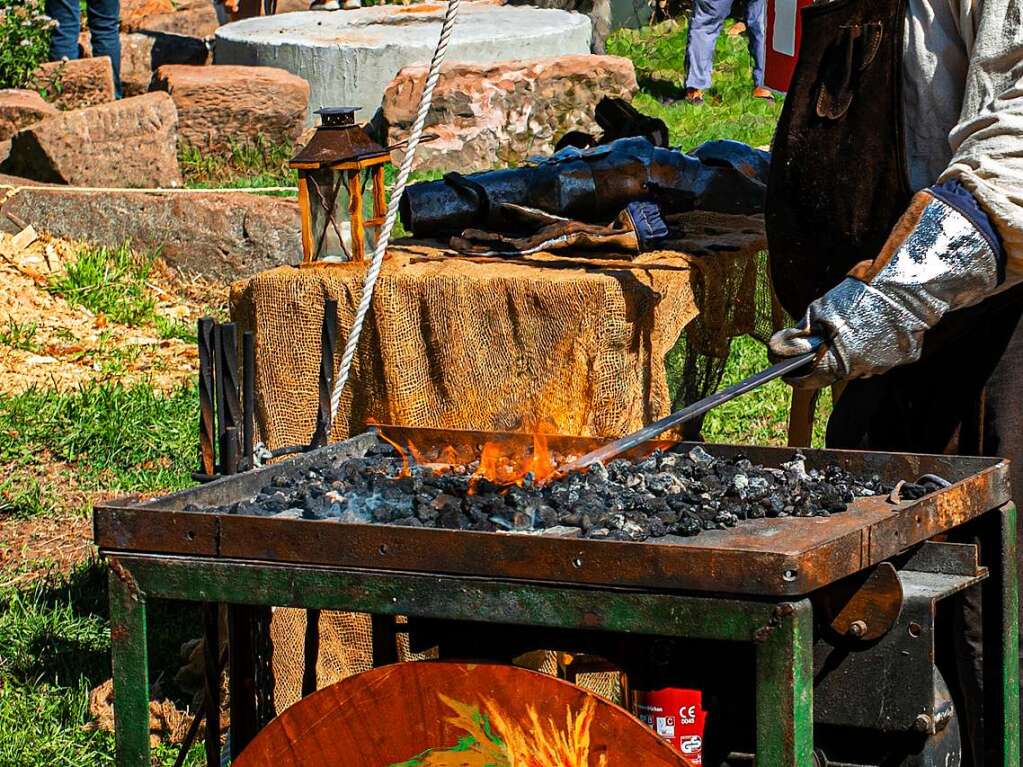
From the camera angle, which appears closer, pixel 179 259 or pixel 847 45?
pixel 847 45

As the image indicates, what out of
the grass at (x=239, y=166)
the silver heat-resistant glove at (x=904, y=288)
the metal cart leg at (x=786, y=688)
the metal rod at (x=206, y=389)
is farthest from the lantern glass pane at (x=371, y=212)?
the grass at (x=239, y=166)

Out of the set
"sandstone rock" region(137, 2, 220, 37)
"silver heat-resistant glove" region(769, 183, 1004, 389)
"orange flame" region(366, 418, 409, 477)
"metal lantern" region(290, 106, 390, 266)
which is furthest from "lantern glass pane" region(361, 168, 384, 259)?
"sandstone rock" region(137, 2, 220, 37)

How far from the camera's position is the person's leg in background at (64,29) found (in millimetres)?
10078

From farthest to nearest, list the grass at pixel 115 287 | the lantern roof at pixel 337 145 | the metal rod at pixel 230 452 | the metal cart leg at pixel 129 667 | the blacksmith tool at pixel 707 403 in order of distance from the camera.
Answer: the grass at pixel 115 287 < the lantern roof at pixel 337 145 < the metal rod at pixel 230 452 < the blacksmith tool at pixel 707 403 < the metal cart leg at pixel 129 667

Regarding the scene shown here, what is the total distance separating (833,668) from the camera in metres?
2.27

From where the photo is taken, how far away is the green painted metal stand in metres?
1.93

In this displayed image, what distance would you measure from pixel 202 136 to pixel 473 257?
5337mm

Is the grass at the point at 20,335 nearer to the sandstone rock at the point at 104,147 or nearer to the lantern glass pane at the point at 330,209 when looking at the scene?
the sandstone rock at the point at 104,147

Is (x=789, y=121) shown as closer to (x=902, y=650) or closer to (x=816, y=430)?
(x=902, y=650)

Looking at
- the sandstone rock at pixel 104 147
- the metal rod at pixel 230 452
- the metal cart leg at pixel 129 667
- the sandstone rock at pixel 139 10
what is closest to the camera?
the metal cart leg at pixel 129 667

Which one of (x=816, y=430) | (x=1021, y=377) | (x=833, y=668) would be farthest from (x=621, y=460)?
(x=816, y=430)

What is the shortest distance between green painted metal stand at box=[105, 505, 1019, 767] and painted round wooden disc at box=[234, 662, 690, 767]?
85 mm

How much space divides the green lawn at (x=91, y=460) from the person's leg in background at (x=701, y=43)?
1.45 meters

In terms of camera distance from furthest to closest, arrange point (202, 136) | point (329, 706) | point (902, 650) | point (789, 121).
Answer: point (202, 136) < point (789, 121) < point (902, 650) < point (329, 706)
